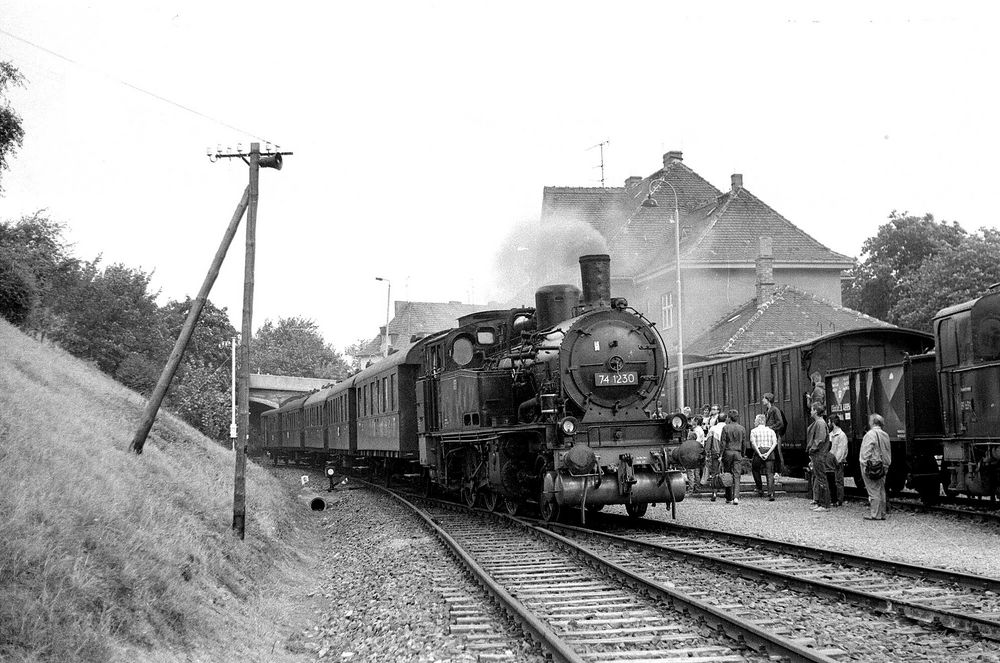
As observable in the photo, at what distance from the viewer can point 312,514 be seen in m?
19.2

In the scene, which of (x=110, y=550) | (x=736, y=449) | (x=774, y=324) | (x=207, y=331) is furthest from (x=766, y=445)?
(x=207, y=331)

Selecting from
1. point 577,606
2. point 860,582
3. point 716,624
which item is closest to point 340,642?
point 577,606

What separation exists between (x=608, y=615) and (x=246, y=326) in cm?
763

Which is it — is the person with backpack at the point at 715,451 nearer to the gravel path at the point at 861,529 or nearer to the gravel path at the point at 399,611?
the gravel path at the point at 861,529

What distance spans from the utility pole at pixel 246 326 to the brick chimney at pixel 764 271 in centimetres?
2467

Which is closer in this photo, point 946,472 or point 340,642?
point 340,642

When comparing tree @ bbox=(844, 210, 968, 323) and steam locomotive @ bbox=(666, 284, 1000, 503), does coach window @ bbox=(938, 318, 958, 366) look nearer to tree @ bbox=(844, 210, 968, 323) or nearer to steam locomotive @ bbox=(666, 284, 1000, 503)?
steam locomotive @ bbox=(666, 284, 1000, 503)

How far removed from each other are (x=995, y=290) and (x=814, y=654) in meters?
8.94

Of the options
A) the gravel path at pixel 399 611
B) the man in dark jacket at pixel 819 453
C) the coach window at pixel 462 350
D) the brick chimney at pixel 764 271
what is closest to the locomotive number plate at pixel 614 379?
the gravel path at pixel 399 611

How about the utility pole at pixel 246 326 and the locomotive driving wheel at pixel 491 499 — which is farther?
the locomotive driving wheel at pixel 491 499

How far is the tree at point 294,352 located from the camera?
3888 inches

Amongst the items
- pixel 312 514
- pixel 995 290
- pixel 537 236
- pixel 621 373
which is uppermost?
pixel 537 236

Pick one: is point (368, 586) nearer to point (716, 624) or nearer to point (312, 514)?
point (716, 624)

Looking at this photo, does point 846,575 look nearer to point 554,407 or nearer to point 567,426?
point 567,426
